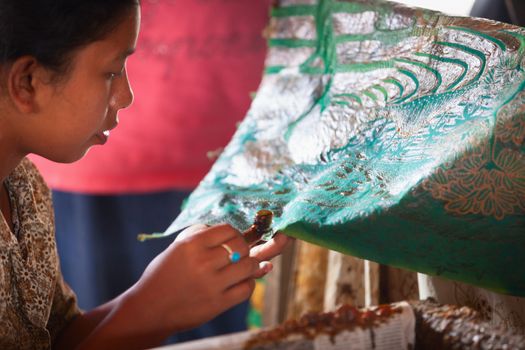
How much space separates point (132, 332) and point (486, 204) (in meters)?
0.47

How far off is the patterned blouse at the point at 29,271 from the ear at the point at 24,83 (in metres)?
0.19

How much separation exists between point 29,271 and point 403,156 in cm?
60

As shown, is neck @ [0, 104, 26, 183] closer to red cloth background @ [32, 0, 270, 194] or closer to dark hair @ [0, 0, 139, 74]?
dark hair @ [0, 0, 139, 74]

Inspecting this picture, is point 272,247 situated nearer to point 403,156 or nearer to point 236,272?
point 236,272

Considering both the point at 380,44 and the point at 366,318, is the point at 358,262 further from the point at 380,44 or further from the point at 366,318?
the point at 366,318

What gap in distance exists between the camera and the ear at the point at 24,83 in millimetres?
834

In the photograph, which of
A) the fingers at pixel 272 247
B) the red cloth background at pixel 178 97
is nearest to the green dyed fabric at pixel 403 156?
the fingers at pixel 272 247

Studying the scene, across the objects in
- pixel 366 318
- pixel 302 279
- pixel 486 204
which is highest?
pixel 486 204

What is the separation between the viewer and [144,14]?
2.28 m

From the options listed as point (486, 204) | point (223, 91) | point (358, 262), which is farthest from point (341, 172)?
point (223, 91)

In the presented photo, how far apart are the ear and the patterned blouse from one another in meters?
0.19

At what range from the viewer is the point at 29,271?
0.97 meters

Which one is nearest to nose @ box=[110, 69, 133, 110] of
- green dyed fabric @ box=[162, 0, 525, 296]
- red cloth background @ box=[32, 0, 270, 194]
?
green dyed fabric @ box=[162, 0, 525, 296]

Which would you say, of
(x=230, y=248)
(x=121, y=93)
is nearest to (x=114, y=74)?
(x=121, y=93)
